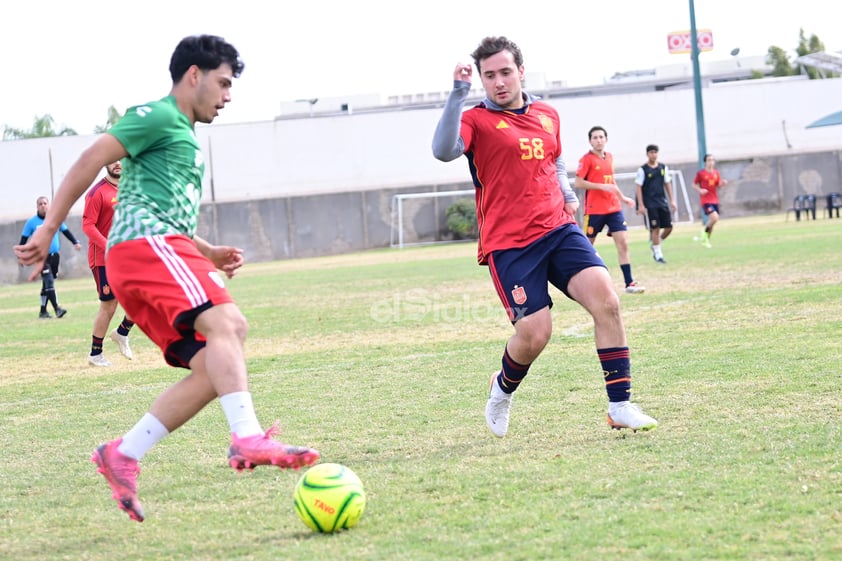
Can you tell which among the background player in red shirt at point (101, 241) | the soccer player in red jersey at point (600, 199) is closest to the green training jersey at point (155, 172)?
the background player in red shirt at point (101, 241)

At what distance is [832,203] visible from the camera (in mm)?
39812

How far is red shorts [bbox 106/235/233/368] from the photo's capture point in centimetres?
448

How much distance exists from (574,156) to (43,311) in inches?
1188

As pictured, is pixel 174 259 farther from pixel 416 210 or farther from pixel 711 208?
pixel 416 210

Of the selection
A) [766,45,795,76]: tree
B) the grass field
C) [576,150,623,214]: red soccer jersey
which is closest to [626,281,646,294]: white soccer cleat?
[576,150,623,214]: red soccer jersey

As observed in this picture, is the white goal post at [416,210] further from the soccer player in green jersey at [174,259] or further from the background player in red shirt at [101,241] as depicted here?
the soccer player in green jersey at [174,259]

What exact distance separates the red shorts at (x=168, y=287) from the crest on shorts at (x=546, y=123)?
2.42 metres

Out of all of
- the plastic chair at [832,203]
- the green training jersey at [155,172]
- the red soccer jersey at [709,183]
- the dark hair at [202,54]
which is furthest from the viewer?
the plastic chair at [832,203]

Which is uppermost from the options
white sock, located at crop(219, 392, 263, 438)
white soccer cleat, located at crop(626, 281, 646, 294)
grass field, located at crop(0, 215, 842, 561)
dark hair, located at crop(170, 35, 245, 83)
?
dark hair, located at crop(170, 35, 245, 83)

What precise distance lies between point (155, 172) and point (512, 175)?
2201 mm

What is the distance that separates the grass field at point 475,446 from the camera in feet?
13.7

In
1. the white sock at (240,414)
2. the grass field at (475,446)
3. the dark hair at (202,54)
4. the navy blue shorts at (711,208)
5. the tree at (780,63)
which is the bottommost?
the grass field at (475,446)

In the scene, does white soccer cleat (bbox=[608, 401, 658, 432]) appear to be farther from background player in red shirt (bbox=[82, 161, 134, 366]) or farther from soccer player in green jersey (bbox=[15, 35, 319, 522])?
background player in red shirt (bbox=[82, 161, 134, 366])

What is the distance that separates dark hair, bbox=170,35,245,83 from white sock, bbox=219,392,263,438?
4.60 ft
